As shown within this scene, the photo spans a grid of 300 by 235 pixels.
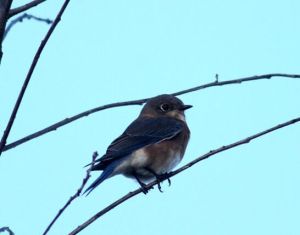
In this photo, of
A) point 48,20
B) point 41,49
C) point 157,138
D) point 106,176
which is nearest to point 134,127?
point 157,138

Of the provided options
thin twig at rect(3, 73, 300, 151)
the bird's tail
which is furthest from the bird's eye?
thin twig at rect(3, 73, 300, 151)

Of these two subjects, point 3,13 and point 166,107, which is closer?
point 3,13

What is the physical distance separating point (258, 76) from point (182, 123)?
3.63 meters

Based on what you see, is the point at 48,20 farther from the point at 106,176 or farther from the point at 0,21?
the point at 106,176

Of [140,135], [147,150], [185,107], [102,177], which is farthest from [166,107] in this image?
[102,177]

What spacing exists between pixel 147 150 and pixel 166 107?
5.18ft

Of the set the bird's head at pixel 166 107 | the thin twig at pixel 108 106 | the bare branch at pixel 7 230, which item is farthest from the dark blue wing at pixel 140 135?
the bare branch at pixel 7 230

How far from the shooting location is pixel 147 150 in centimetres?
629

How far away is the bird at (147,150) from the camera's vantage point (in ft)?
19.0

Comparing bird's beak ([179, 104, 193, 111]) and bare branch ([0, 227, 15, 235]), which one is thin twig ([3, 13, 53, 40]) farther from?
bird's beak ([179, 104, 193, 111])

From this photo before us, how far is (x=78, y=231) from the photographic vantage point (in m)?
2.53

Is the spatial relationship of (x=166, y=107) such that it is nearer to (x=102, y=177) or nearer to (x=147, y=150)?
(x=147, y=150)

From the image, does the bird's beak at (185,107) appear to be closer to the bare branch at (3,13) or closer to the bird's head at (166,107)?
→ the bird's head at (166,107)

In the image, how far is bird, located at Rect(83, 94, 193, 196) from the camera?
5.78m
